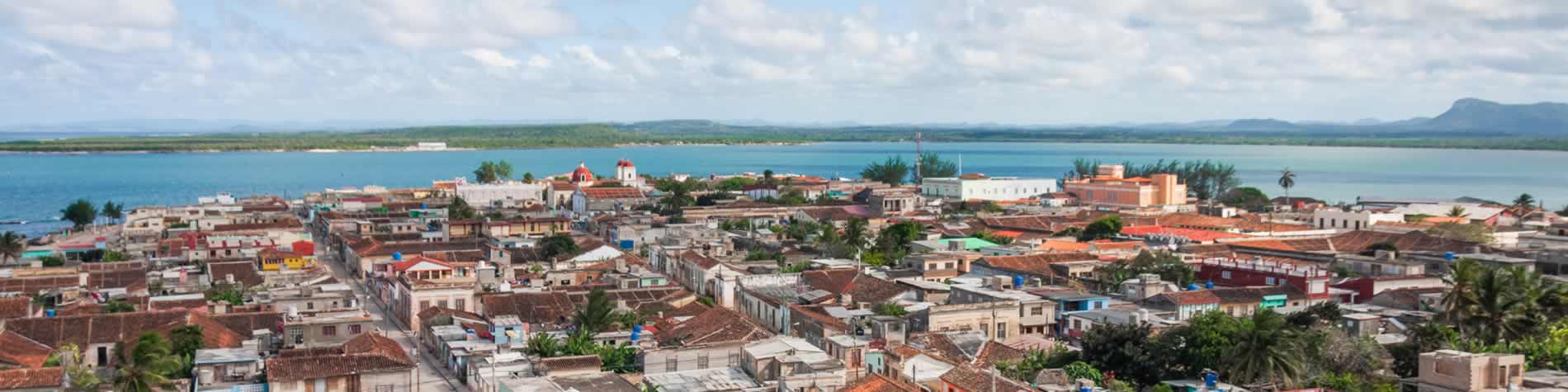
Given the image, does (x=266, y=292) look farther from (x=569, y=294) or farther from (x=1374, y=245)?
(x=1374, y=245)

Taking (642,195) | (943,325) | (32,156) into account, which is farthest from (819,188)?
(32,156)

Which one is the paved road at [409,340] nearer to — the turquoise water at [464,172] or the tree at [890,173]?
the turquoise water at [464,172]

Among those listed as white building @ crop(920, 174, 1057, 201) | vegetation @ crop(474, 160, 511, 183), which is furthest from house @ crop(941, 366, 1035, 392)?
vegetation @ crop(474, 160, 511, 183)

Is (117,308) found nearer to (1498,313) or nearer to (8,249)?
(8,249)

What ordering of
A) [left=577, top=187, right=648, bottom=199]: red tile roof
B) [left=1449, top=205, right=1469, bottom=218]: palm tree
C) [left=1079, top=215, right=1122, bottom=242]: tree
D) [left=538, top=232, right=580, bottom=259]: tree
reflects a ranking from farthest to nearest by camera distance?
[left=577, top=187, right=648, bottom=199]: red tile roof, [left=1449, top=205, right=1469, bottom=218]: palm tree, [left=1079, top=215, right=1122, bottom=242]: tree, [left=538, top=232, right=580, bottom=259]: tree

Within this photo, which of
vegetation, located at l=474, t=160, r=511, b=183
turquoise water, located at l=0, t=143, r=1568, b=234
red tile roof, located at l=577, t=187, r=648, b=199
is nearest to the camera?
red tile roof, located at l=577, t=187, r=648, b=199

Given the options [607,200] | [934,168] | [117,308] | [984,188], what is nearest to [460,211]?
[607,200]

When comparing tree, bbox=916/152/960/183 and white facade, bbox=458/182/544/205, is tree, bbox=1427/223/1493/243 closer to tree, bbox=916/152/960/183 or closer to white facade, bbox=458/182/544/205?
white facade, bbox=458/182/544/205
